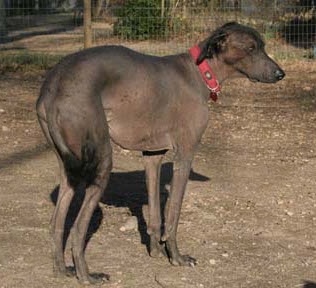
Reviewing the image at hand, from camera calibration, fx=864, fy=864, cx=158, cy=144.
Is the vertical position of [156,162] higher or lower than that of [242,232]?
higher

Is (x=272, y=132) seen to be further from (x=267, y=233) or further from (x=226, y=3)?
(x=226, y=3)

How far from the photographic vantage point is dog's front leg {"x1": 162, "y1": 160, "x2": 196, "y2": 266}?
6117mm

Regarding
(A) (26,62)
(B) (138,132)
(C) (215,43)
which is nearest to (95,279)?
(B) (138,132)

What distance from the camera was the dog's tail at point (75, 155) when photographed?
547cm

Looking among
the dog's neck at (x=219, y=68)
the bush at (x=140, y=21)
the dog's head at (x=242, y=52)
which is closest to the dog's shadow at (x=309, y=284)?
the dog's head at (x=242, y=52)

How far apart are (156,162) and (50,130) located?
1173 mm

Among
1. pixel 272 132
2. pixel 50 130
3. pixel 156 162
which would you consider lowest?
pixel 272 132

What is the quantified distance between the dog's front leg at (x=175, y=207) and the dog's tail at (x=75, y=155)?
75 centimetres

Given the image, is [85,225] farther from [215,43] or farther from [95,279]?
[215,43]

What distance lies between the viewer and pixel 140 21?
19156 mm

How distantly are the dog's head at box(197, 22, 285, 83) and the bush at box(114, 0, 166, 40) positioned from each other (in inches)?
474

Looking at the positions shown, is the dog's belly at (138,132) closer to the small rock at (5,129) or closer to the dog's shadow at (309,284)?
the dog's shadow at (309,284)

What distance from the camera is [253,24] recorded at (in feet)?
61.3

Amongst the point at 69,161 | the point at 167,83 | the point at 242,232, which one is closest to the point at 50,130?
the point at 69,161
